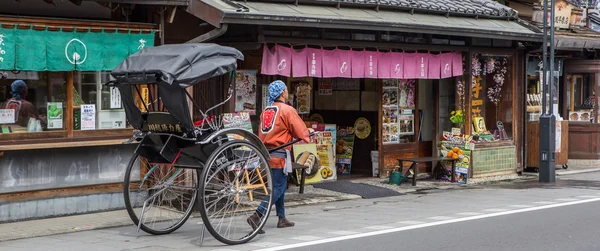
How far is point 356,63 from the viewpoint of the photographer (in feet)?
47.8

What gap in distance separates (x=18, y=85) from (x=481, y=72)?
1022 centimetres

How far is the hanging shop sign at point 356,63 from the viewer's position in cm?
1326

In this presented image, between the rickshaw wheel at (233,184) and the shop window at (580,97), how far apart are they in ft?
44.3

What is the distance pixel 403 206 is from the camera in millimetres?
13227

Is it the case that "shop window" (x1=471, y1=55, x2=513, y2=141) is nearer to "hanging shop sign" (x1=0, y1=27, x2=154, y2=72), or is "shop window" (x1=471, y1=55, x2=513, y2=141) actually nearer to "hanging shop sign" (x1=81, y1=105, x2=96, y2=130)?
"hanging shop sign" (x1=0, y1=27, x2=154, y2=72)

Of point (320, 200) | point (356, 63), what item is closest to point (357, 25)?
point (356, 63)

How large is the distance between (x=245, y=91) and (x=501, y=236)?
5.67 meters

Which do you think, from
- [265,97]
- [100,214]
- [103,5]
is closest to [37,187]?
[100,214]

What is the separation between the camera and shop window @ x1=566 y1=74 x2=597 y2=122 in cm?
2116

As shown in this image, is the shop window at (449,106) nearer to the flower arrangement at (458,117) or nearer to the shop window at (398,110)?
the flower arrangement at (458,117)

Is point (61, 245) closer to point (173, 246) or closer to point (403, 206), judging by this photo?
point (173, 246)

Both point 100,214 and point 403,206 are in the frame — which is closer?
point 100,214

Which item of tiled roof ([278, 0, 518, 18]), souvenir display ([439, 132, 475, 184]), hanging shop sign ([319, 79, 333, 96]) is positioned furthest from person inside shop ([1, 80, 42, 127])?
souvenir display ([439, 132, 475, 184])

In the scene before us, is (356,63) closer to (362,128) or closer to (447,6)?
(362,128)
